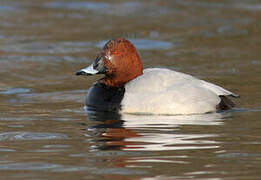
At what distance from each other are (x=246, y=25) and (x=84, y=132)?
8.03 m

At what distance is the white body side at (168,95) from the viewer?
22.7 ft

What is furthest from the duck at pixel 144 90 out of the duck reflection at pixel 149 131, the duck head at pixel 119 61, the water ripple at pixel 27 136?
the water ripple at pixel 27 136

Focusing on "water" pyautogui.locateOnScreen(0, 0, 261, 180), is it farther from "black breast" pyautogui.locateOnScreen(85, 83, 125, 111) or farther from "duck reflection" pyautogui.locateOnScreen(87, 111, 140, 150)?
"black breast" pyautogui.locateOnScreen(85, 83, 125, 111)

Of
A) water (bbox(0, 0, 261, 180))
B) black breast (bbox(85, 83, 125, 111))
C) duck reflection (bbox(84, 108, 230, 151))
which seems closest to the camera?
water (bbox(0, 0, 261, 180))

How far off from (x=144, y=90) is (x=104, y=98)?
527 mm

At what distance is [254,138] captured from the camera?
5.65 metres

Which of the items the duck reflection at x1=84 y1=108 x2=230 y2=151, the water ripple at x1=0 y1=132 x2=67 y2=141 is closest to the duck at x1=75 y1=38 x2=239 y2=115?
the duck reflection at x1=84 y1=108 x2=230 y2=151

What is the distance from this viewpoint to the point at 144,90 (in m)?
6.98

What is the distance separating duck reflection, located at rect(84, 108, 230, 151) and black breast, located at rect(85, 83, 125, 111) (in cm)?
10

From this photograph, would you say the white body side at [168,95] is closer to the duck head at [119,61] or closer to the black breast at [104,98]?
the black breast at [104,98]

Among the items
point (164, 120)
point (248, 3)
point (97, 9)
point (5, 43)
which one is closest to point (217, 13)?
point (248, 3)

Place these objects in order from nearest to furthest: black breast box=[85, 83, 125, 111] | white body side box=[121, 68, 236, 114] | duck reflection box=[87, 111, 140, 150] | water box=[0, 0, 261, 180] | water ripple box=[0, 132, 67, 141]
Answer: water box=[0, 0, 261, 180]
duck reflection box=[87, 111, 140, 150]
water ripple box=[0, 132, 67, 141]
white body side box=[121, 68, 236, 114]
black breast box=[85, 83, 125, 111]

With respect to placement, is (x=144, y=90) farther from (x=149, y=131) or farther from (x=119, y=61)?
(x=149, y=131)

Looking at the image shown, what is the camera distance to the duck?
6.93m
